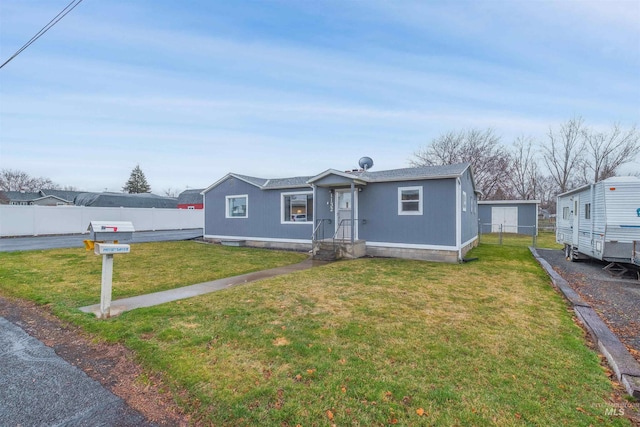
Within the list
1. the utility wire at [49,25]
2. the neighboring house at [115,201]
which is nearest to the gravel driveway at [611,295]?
the utility wire at [49,25]

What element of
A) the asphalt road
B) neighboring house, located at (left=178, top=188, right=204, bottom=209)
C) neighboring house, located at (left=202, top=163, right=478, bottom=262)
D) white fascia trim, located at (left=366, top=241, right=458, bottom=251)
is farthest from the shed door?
neighboring house, located at (left=178, top=188, right=204, bottom=209)

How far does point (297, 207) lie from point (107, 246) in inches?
365

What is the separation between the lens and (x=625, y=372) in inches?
116

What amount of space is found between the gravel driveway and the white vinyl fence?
2570cm

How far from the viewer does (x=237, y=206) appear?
15258mm

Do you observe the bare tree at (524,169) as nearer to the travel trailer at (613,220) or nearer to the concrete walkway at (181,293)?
the travel trailer at (613,220)

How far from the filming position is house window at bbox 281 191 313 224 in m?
13.0

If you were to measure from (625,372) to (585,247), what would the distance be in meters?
8.52

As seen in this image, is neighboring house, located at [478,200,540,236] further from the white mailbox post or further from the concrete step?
the white mailbox post

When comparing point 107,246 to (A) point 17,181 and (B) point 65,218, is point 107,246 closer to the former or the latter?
(B) point 65,218

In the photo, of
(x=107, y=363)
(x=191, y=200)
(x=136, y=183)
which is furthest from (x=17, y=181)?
(x=107, y=363)

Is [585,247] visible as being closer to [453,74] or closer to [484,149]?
Result: [453,74]

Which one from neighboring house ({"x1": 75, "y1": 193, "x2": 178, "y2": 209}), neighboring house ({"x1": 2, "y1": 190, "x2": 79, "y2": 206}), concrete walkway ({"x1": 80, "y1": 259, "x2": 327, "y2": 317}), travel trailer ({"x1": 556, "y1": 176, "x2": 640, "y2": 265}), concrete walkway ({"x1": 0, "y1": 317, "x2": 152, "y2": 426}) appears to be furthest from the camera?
neighboring house ({"x1": 2, "y1": 190, "x2": 79, "y2": 206})

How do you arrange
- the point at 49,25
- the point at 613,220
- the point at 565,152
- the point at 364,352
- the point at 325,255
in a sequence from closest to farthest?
the point at 364,352 < the point at 49,25 < the point at 613,220 < the point at 325,255 < the point at 565,152
